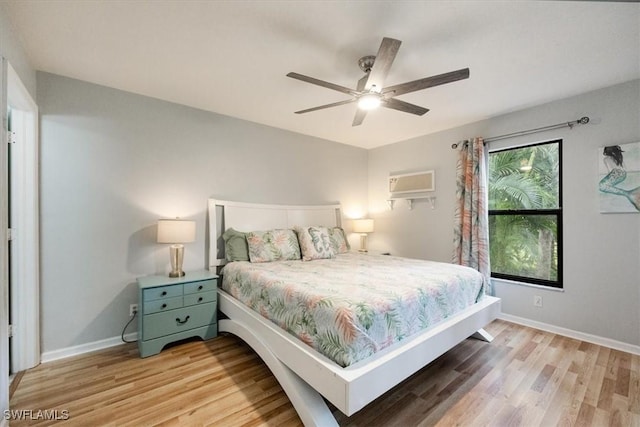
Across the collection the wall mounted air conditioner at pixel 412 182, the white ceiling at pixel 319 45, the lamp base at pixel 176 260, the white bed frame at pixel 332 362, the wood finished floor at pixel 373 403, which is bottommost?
the wood finished floor at pixel 373 403

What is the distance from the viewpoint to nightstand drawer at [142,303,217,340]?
2373 millimetres

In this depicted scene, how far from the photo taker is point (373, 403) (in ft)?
5.87

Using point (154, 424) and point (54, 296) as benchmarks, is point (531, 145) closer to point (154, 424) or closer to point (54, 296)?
point (154, 424)

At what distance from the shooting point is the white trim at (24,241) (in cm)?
211

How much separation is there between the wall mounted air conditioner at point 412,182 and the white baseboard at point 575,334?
187 centimetres

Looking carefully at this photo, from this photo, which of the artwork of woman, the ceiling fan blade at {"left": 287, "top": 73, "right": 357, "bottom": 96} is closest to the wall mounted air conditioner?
the artwork of woman

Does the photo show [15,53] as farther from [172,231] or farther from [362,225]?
[362,225]

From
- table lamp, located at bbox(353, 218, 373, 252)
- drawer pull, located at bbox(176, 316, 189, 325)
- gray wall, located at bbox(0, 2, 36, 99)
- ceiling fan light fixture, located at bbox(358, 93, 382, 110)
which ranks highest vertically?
gray wall, located at bbox(0, 2, 36, 99)

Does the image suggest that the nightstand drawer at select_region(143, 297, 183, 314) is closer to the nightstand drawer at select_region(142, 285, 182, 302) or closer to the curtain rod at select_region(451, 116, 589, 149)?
the nightstand drawer at select_region(142, 285, 182, 302)

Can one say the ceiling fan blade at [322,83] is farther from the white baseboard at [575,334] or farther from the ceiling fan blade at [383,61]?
the white baseboard at [575,334]

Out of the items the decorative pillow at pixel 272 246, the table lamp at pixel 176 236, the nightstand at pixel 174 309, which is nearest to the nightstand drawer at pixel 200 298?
the nightstand at pixel 174 309

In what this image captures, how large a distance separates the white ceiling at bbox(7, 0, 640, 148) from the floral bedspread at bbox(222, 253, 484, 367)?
1717mm

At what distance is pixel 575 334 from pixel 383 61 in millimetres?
3253

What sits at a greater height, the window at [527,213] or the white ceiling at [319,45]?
the white ceiling at [319,45]
